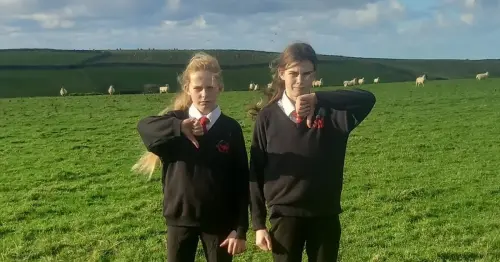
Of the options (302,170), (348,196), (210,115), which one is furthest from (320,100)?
(348,196)

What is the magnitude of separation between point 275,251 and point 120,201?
701cm

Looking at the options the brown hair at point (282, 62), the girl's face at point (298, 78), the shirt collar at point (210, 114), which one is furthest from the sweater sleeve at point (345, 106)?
the shirt collar at point (210, 114)

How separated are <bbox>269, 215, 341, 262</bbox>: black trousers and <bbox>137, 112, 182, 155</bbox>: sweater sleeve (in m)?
0.97

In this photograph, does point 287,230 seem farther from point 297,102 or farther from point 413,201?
point 413,201

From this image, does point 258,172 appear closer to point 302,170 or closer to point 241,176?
point 241,176

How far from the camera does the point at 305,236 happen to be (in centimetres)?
442

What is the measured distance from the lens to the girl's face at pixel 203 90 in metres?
4.37

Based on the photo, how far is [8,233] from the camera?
8711mm

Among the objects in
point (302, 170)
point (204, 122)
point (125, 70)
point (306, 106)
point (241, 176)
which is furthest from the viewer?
point (125, 70)

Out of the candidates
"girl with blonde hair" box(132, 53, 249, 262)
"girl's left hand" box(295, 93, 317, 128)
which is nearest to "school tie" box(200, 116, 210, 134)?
"girl with blonde hair" box(132, 53, 249, 262)

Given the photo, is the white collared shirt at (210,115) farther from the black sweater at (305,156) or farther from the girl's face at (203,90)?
the black sweater at (305,156)

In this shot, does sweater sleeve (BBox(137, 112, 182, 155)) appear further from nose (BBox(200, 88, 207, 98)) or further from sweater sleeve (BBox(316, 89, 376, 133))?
sweater sleeve (BBox(316, 89, 376, 133))

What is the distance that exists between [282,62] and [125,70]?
8036cm

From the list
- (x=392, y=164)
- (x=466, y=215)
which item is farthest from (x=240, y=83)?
(x=466, y=215)
